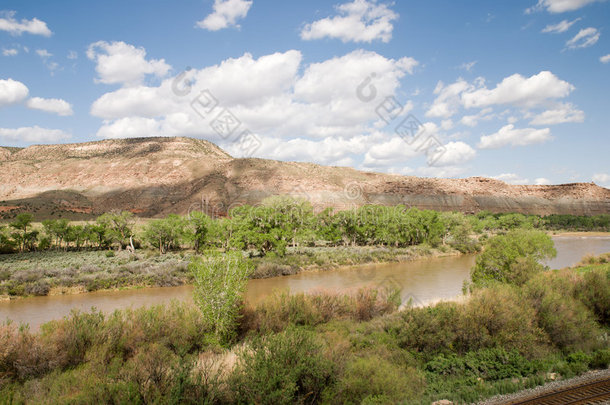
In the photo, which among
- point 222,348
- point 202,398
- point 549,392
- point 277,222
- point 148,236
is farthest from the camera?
point 148,236

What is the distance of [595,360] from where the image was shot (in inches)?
424

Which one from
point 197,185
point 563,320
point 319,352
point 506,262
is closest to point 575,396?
point 563,320

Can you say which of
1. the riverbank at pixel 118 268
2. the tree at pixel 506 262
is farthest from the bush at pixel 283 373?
the riverbank at pixel 118 268

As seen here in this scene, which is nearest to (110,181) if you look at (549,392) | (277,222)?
(277,222)

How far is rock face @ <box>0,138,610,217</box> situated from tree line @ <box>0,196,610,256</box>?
72.4ft

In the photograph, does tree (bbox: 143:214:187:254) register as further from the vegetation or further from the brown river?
the vegetation

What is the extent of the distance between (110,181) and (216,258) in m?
79.4

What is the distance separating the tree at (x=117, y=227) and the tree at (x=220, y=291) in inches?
1356

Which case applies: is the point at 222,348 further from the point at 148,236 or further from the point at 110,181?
the point at 110,181

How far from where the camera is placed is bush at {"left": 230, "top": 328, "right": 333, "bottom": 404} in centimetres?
779

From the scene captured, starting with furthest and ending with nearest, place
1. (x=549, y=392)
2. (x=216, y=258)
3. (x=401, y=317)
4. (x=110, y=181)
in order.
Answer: (x=110, y=181) < (x=216, y=258) < (x=401, y=317) < (x=549, y=392)

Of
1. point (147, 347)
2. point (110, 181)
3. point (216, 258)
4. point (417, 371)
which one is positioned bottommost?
point (417, 371)

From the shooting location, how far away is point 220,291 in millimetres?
13797

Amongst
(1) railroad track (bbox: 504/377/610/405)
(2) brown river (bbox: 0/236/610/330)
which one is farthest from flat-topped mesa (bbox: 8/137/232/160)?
(1) railroad track (bbox: 504/377/610/405)
